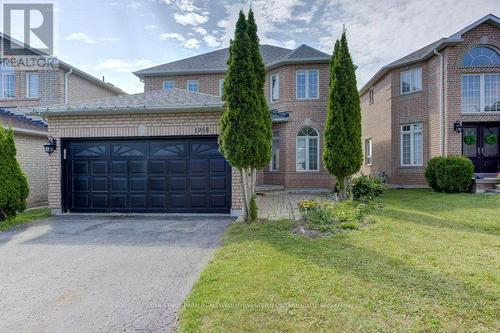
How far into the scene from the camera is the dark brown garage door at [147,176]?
28.4ft

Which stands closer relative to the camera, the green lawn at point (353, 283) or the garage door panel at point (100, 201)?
the green lawn at point (353, 283)

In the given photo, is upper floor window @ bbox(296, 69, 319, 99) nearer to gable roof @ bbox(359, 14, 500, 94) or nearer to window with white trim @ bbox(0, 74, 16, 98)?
gable roof @ bbox(359, 14, 500, 94)

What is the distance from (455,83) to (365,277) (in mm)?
12582

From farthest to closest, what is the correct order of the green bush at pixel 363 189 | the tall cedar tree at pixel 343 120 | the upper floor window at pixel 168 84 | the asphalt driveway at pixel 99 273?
the upper floor window at pixel 168 84 → the green bush at pixel 363 189 → the tall cedar tree at pixel 343 120 → the asphalt driveway at pixel 99 273

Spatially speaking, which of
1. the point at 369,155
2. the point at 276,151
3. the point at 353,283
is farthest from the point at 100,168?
the point at 369,155

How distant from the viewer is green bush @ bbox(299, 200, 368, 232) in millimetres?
6297

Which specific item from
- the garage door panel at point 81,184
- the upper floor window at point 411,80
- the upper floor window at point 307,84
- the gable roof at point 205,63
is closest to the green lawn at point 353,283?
the garage door panel at point 81,184

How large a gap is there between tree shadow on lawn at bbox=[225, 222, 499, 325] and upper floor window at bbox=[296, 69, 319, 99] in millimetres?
10415

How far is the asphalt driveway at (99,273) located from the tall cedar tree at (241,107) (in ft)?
6.10

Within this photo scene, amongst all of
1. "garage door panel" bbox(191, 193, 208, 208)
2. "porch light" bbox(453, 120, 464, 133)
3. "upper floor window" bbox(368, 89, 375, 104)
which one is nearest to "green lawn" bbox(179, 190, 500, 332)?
"garage door panel" bbox(191, 193, 208, 208)

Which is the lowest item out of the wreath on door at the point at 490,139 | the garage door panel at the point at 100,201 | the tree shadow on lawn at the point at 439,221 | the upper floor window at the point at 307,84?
the tree shadow on lawn at the point at 439,221

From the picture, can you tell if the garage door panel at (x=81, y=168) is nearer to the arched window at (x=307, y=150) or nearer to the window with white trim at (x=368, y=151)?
the arched window at (x=307, y=150)

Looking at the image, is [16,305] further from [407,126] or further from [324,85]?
[407,126]

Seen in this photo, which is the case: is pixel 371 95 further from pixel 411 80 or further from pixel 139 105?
pixel 139 105
